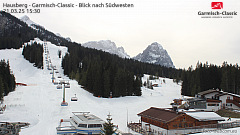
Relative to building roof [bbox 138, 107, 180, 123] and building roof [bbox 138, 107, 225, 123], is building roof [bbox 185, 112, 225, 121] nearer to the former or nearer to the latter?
building roof [bbox 138, 107, 225, 123]

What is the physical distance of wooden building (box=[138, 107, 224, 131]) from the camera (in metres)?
30.0

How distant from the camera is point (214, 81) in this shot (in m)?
84.6

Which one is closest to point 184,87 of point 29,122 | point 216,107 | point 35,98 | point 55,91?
point 216,107

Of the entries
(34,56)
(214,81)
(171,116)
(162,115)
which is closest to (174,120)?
(171,116)

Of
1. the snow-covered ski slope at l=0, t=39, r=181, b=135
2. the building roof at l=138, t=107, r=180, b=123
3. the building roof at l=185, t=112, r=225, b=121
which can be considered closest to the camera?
the building roof at l=138, t=107, r=180, b=123

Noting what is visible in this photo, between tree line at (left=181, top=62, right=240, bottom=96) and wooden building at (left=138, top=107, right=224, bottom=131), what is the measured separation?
167 ft

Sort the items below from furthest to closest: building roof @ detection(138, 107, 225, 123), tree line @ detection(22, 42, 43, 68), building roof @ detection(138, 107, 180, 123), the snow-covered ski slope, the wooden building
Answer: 1. tree line @ detection(22, 42, 43, 68)
2. the snow-covered ski slope
3. building roof @ detection(138, 107, 225, 123)
4. building roof @ detection(138, 107, 180, 123)
5. the wooden building

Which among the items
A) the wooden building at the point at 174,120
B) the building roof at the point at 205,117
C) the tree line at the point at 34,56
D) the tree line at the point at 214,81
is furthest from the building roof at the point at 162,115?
the tree line at the point at 34,56

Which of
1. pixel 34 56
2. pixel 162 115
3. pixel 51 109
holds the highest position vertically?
pixel 34 56

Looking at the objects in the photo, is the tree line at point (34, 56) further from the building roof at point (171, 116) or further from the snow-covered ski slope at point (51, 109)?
the building roof at point (171, 116)

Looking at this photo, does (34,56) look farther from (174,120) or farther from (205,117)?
(205,117)

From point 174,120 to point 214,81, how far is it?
63007mm

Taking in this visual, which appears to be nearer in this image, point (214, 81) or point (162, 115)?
point (162, 115)

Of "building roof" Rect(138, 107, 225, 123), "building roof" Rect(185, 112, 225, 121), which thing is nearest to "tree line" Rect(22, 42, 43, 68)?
"building roof" Rect(138, 107, 225, 123)
